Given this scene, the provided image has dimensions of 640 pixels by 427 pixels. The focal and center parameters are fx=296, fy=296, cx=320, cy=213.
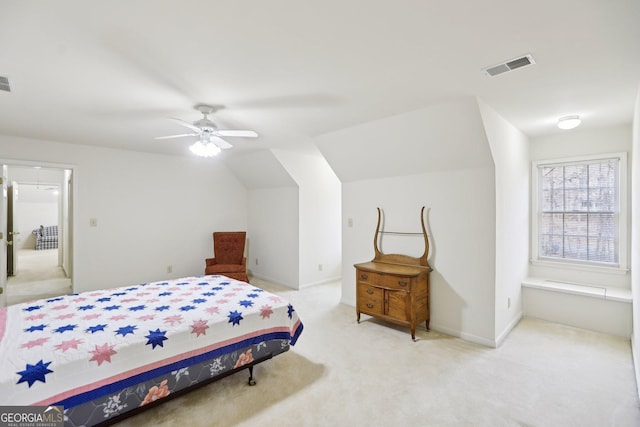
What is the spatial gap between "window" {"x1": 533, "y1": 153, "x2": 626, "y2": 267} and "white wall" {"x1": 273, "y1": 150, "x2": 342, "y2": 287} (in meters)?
3.29

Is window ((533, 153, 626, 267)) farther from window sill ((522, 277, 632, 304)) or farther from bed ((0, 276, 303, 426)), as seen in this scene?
bed ((0, 276, 303, 426))

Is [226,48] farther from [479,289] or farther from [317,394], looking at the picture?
[479,289]

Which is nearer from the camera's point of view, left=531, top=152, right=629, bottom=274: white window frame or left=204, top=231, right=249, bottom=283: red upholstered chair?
left=531, top=152, right=629, bottom=274: white window frame

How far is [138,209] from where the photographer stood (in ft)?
16.6

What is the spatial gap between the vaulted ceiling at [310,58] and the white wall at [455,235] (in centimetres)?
94

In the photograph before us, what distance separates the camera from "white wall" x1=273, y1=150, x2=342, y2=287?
531cm

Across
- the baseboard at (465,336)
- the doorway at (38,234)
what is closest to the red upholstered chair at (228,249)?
the doorway at (38,234)

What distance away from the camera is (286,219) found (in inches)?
218

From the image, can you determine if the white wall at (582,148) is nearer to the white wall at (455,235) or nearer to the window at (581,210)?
the window at (581,210)

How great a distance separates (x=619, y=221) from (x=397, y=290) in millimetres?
2908

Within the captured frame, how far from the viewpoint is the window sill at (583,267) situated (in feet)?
11.9

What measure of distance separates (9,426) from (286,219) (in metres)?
4.27

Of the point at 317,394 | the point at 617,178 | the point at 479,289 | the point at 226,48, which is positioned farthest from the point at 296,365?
the point at 617,178

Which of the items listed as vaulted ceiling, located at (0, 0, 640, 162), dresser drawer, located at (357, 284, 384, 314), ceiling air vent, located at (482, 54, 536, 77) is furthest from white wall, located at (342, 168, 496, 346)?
ceiling air vent, located at (482, 54, 536, 77)
